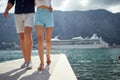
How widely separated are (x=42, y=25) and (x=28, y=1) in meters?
0.49

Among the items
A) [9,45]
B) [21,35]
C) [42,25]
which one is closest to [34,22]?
[42,25]

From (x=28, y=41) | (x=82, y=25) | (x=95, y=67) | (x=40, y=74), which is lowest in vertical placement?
(x=95, y=67)

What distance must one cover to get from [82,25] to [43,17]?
15353cm

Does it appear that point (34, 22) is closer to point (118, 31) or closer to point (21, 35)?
point (21, 35)

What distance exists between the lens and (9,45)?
415 feet

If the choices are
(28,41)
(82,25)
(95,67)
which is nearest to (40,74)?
(28,41)

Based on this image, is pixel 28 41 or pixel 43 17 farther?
pixel 28 41

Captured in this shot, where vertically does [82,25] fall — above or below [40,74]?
above

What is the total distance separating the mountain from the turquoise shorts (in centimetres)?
13484

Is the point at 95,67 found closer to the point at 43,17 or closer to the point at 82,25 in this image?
the point at 43,17

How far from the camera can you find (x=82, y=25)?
513ft

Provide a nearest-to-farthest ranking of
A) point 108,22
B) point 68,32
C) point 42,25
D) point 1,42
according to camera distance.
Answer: point 42,25, point 1,42, point 68,32, point 108,22

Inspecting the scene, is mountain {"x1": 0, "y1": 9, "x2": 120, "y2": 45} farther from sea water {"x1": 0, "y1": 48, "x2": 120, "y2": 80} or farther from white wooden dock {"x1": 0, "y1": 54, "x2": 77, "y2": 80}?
white wooden dock {"x1": 0, "y1": 54, "x2": 77, "y2": 80}

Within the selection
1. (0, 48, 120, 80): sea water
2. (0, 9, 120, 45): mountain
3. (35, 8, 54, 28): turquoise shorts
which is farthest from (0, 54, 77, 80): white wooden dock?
(0, 9, 120, 45): mountain
